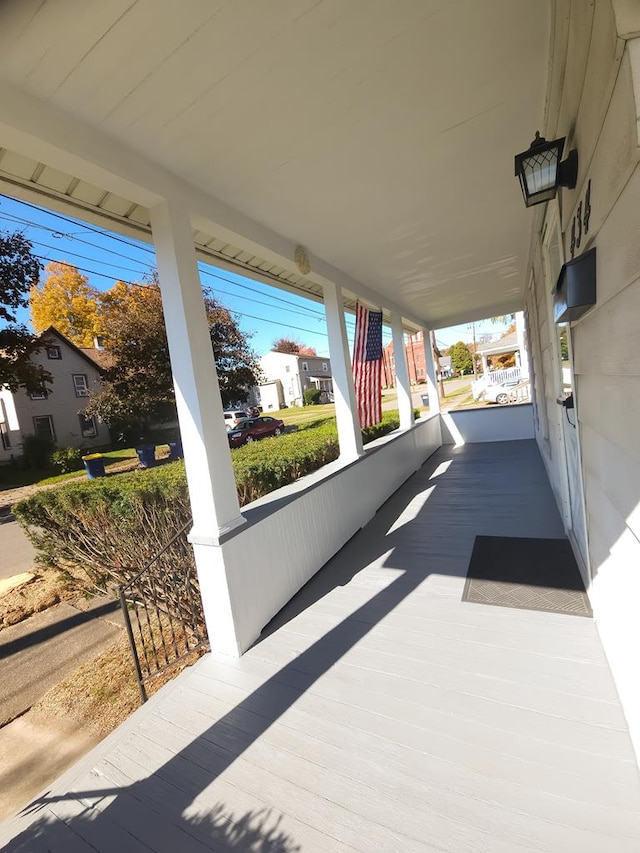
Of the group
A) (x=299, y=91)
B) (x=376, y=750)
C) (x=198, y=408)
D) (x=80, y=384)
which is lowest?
(x=376, y=750)

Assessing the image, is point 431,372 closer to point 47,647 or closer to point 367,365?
point 367,365

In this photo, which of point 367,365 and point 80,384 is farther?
point 80,384

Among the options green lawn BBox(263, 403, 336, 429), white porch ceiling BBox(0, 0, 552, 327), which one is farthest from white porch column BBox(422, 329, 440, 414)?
green lawn BBox(263, 403, 336, 429)

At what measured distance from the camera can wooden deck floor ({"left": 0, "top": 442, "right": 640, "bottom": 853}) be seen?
1.38 m

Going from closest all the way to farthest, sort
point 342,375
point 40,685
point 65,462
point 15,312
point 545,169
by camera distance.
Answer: point 545,169 < point 40,685 < point 342,375 < point 15,312 < point 65,462

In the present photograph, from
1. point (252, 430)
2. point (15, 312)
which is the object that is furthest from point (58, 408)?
point (15, 312)

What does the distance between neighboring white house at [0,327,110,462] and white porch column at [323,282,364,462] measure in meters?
16.4

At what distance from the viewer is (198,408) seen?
7.73ft

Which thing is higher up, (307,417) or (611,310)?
(611,310)

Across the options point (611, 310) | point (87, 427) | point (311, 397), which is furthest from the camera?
point (311, 397)

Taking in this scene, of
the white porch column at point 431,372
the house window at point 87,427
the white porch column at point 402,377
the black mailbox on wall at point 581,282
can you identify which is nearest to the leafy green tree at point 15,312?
the white porch column at point 402,377

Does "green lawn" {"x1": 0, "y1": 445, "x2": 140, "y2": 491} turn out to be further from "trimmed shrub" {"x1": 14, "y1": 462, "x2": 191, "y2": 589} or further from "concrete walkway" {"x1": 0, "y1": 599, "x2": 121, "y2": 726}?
"concrete walkway" {"x1": 0, "y1": 599, "x2": 121, "y2": 726}

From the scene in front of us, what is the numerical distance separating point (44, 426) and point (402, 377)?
61.4 ft

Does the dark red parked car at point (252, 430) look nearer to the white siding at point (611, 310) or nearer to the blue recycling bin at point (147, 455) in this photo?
the blue recycling bin at point (147, 455)
